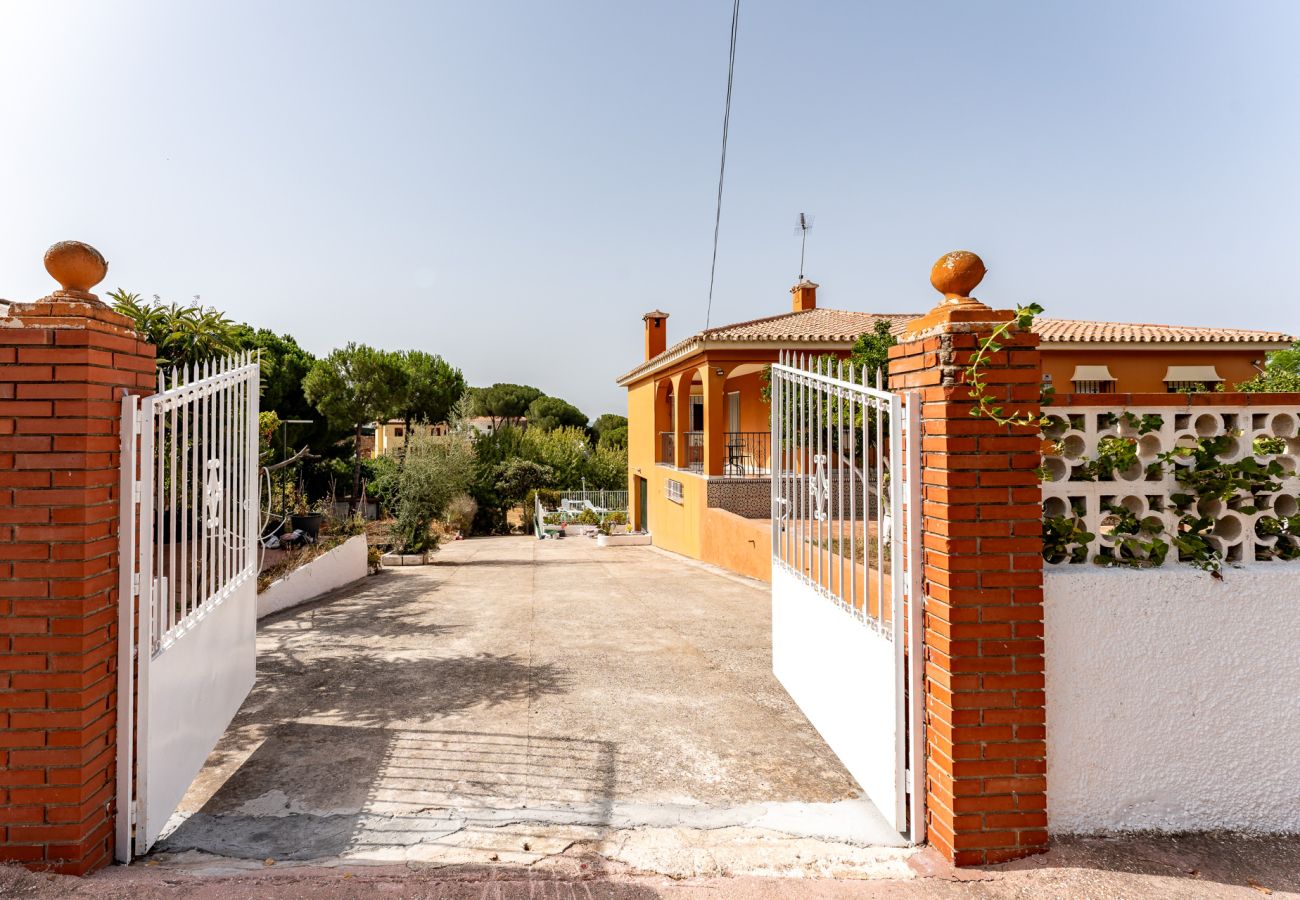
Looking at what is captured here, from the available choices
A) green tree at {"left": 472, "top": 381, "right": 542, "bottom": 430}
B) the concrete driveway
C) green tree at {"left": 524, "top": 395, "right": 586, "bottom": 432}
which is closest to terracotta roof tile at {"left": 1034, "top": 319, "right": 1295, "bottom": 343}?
the concrete driveway

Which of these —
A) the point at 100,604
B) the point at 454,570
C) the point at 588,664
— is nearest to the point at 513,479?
the point at 454,570

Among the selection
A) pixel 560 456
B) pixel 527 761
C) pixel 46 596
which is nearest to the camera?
pixel 46 596

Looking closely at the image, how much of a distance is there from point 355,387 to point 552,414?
21.1 metres

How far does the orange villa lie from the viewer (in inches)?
595

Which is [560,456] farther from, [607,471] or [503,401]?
[503,401]

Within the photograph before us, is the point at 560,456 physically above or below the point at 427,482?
above

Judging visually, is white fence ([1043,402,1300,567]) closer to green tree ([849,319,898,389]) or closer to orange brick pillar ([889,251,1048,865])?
orange brick pillar ([889,251,1048,865])

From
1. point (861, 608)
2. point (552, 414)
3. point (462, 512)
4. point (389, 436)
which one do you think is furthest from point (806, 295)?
point (389, 436)

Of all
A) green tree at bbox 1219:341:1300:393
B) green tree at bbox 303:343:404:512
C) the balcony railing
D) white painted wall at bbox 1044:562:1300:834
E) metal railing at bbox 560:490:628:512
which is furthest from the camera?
metal railing at bbox 560:490:628:512

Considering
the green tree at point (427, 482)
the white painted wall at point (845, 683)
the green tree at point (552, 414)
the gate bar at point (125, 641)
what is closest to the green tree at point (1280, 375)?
the white painted wall at point (845, 683)

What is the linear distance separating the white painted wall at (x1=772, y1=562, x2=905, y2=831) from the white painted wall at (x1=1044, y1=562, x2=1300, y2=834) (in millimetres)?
670

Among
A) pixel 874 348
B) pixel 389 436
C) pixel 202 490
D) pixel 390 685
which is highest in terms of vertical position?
Result: pixel 389 436

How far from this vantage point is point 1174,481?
313 cm

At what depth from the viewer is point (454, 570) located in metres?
12.4
